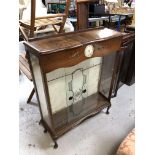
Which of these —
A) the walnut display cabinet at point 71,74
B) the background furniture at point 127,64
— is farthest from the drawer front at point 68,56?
the background furniture at point 127,64

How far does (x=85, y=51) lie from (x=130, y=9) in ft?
9.36

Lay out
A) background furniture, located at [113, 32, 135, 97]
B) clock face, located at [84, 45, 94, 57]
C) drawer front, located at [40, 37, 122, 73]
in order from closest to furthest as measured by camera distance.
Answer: drawer front, located at [40, 37, 122, 73], clock face, located at [84, 45, 94, 57], background furniture, located at [113, 32, 135, 97]

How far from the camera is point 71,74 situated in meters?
1.42

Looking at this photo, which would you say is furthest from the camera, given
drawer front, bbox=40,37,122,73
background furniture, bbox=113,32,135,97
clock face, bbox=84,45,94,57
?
background furniture, bbox=113,32,135,97

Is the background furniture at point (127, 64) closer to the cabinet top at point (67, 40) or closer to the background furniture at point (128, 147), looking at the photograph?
the cabinet top at point (67, 40)

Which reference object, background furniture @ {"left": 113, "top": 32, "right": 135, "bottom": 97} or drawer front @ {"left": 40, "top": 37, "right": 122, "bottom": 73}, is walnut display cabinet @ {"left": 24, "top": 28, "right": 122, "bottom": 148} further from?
background furniture @ {"left": 113, "top": 32, "right": 135, "bottom": 97}

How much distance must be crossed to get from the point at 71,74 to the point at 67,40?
→ 1.07 feet

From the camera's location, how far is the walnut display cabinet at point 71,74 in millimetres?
1062

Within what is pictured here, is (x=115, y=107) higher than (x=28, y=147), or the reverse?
(x=115, y=107)

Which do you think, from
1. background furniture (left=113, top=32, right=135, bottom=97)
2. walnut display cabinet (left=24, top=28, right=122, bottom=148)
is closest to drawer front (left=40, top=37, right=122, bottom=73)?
walnut display cabinet (left=24, top=28, right=122, bottom=148)

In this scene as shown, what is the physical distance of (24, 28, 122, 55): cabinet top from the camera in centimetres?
103
